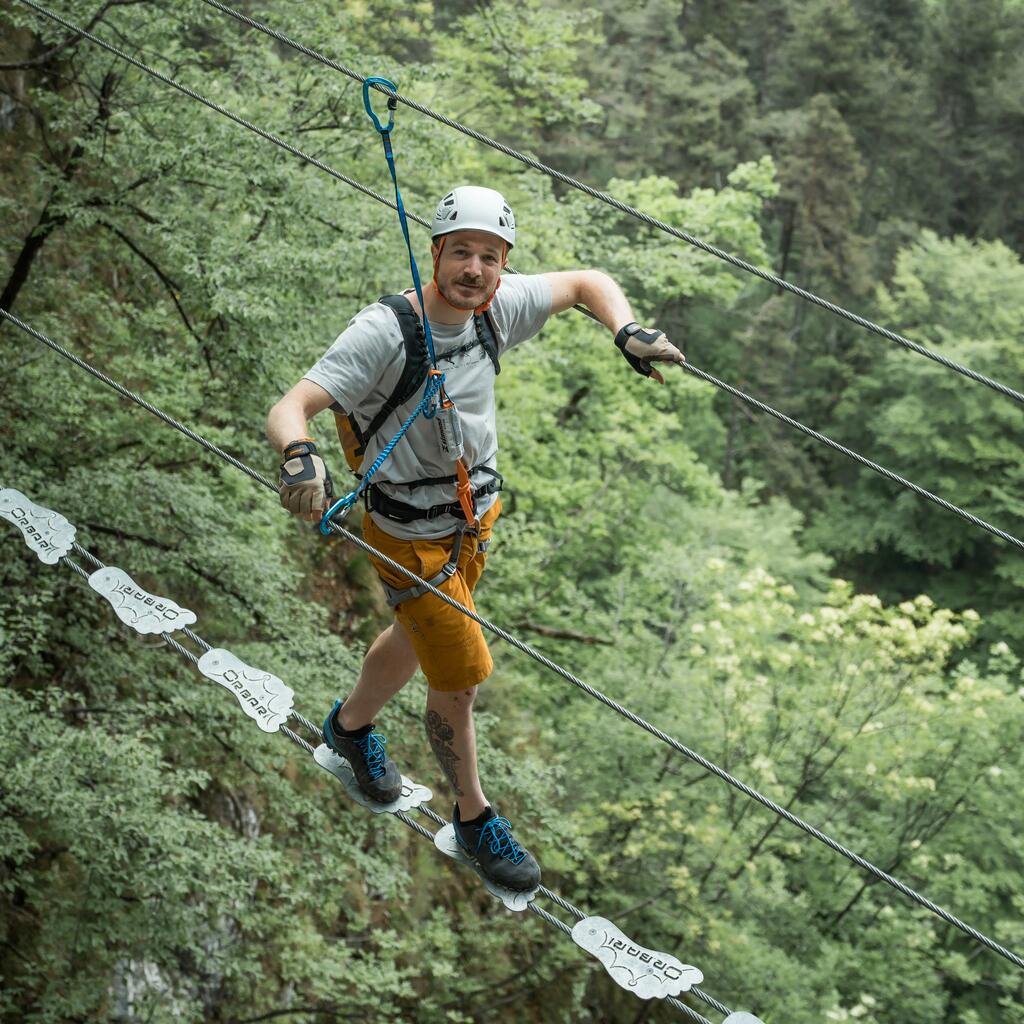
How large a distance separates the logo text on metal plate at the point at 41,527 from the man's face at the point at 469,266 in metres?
1.96

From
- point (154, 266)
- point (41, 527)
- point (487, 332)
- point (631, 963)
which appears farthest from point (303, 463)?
point (154, 266)

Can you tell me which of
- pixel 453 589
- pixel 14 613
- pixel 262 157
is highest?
pixel 262 157

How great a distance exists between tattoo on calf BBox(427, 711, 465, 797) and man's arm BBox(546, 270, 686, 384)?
1.11 meters

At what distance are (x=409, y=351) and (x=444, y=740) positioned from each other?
1.16 metres

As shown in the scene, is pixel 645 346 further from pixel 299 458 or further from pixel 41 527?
pixel 41 527

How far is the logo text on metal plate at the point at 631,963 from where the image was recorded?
3.22m

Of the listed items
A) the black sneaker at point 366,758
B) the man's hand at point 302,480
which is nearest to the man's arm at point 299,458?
the man's hand at point 302,480

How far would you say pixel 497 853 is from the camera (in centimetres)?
343

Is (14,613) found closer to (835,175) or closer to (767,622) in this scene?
(767,622)

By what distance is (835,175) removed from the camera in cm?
2761

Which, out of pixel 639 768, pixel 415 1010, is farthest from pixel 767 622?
pixel 415 1010

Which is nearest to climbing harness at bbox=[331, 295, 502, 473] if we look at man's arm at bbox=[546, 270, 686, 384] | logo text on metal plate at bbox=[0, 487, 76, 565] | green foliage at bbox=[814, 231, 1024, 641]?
man's arm at bbox=[546, 270, 686, 384]

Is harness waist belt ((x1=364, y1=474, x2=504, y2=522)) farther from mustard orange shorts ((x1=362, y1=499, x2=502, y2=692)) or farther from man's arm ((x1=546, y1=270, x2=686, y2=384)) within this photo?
man's arm ((x1=546, y1=270, x2=686, y2=384))

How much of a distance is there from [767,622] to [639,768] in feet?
6.07
